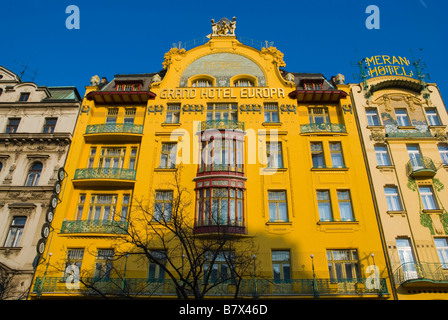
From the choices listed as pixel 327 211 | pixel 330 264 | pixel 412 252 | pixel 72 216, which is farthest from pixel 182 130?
pixel 412 252

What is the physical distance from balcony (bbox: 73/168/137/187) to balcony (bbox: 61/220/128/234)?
2.85 m

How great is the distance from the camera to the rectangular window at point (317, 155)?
24750 millimetres

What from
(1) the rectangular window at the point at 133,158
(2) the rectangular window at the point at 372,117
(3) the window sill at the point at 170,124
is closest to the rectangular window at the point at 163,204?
(1) the rectangular window at the point at 133,158

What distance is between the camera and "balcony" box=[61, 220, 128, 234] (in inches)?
859

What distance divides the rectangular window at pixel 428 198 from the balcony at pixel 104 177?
66.3ft

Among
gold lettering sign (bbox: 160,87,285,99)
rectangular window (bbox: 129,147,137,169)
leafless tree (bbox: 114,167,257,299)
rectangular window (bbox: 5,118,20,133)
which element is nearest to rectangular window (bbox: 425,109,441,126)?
gold lettering sign (bbox: 160,87,285,99)

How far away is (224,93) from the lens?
91.1 feet

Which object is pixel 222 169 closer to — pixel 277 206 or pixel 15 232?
pixel 277 206

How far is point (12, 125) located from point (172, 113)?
12.9 metres

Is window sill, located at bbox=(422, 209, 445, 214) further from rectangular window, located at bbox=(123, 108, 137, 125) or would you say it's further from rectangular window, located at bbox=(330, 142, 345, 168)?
rectangular window, located at bbox=(123, 108, 137, 125)

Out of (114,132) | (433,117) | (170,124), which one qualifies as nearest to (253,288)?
(170,124)

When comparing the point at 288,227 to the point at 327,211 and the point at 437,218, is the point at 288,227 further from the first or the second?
the point at 437,218

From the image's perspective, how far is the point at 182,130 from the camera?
26047 millimetres

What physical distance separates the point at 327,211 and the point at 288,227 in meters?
3.16
